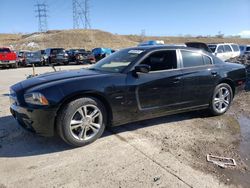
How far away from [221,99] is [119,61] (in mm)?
2597

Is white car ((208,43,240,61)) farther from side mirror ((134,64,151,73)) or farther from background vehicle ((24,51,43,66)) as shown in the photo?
background vehicle ((24,51,43,66))

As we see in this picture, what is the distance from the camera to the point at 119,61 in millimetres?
5098

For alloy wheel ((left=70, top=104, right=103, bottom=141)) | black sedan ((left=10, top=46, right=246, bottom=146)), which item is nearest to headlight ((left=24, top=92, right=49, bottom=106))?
black sedan ((left=10, top=46, right=246, bottom=146))

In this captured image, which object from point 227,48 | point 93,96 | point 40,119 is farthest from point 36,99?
point 227,48

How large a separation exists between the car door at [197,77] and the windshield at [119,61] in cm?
104

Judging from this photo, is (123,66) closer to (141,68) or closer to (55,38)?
(141,68)

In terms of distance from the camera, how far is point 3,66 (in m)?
22.1

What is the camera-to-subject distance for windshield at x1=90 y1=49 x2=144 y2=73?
4.85m

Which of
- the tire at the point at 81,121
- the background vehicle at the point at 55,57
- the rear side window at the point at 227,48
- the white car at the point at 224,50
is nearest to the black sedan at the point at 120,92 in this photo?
the tire at the point at 81,121

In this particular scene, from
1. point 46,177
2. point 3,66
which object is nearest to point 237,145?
point 46,177

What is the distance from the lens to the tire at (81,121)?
13.1 feet

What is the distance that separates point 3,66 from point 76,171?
69.8ft

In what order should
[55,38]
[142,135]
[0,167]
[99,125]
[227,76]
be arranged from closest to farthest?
1. [0,167]
2. [99,125]
3. [142,135]
4. [227,76]
5. [55,38]

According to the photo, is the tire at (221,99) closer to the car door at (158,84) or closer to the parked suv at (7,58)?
the car door at (158,84)
